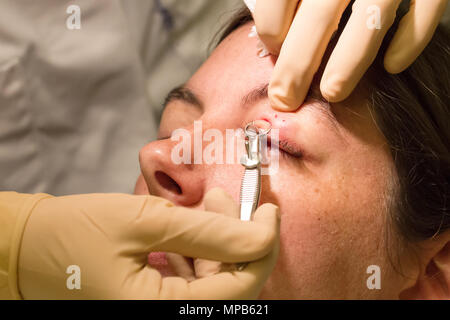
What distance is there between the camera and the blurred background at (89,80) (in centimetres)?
132

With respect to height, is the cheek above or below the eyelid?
below

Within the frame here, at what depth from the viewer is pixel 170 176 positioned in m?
0.87

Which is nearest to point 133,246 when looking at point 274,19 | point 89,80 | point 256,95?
point 256,95

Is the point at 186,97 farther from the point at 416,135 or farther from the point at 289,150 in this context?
the point at 416,135

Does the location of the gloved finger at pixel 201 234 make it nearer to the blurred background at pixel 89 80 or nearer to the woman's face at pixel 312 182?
the woman's face at pixel 312 182

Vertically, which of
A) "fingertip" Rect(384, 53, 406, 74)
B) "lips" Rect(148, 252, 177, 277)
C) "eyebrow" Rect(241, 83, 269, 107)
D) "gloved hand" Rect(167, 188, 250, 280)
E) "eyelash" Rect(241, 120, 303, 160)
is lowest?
"lips" Rect(148, 252, 177, 277)

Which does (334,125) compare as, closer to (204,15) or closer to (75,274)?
(75,274)

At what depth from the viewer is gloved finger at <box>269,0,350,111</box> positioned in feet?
2.68

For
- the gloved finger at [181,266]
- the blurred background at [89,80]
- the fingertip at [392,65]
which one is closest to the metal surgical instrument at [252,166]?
the gloved finger at [181,266]

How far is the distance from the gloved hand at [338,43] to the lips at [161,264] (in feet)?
1.11

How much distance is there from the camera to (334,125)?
33.9 inches

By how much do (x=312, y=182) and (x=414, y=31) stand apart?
32 cm

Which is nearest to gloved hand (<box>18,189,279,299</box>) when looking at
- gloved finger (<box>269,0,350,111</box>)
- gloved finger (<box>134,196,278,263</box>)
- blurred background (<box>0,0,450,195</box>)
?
gloved finger (<box>134,196,278,263</box>)

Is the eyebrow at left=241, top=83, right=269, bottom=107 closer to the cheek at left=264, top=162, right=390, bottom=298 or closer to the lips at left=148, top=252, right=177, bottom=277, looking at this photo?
the cheek at left=264, top=162, right=390, bottom=298
